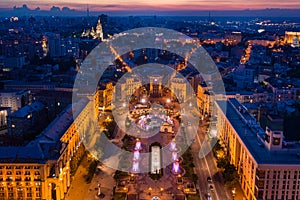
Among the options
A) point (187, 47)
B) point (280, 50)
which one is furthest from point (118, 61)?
point (280, 50)

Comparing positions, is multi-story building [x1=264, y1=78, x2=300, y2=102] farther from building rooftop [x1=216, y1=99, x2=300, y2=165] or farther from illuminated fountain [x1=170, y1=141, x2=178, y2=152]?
illuminated fountain [x1=170, y1=141, x2=178, y2=152]

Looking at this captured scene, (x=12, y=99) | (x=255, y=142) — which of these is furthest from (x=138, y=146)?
(x=12, y=99)

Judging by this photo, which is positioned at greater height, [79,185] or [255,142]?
[255,142]

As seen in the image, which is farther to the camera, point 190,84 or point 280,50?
point 280,50

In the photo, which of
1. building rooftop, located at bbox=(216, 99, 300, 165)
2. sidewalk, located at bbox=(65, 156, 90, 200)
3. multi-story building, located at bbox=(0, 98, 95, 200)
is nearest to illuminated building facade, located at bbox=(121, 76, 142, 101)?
building rooftop, located at bbox=(216, 99, 300, 165)

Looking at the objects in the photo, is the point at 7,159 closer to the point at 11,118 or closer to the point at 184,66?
the point at 11,118

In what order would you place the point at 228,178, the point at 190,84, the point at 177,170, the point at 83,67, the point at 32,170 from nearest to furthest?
the point at 32,170 → the point at 228,178 → the point at 177,170 → the point at 190,84 → the point at 83,67

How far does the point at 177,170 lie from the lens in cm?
894

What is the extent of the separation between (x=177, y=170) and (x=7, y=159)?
3.77 meters

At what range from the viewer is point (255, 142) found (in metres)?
8.36

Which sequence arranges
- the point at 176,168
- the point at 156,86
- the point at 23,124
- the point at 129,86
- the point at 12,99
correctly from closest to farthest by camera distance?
the point at 176,168 → the point at 23,124 → the point at 12,99 → the point at 129,86 → the point at 156,86

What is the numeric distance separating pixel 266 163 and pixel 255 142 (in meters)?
1.29

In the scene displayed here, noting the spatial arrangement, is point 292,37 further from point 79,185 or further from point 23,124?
point 79,185

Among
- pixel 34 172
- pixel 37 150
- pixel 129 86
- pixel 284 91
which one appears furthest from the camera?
pixel 129 86
